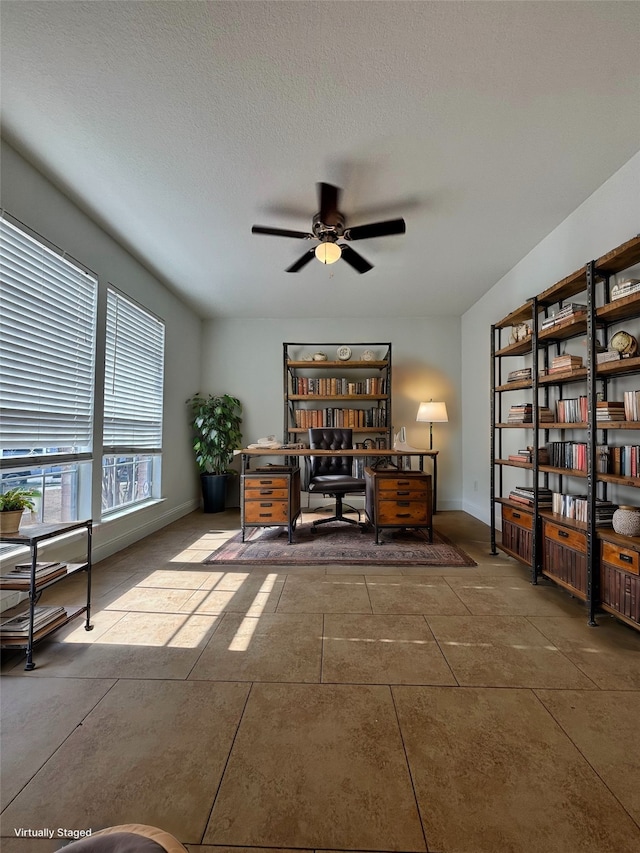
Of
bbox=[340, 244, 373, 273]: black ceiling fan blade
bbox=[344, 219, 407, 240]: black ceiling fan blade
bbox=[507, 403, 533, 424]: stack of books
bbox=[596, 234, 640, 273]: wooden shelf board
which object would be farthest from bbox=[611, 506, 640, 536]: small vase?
bbox=[340, 244, 373, 273]: black ceiling fan blade

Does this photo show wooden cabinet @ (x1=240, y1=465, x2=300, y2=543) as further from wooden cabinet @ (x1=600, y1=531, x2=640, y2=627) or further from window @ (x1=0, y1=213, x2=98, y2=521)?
wooden cabinet @ (x1=600, y1=531, x2=640, y2=627)

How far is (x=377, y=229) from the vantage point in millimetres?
2637

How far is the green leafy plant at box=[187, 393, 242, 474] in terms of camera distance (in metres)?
5.15

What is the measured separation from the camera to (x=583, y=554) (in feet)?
7.66

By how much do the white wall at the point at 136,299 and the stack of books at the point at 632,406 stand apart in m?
3.71

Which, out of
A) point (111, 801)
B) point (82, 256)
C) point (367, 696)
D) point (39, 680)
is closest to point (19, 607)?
point (39, 680)

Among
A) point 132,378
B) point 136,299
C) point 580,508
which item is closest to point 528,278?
point 580,508

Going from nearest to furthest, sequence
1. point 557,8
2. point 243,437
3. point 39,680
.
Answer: point 557,8, point 39,680, point 243,437

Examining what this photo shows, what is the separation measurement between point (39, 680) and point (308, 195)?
3147 mm

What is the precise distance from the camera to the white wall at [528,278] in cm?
242

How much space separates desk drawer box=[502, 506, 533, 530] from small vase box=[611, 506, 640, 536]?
71cm

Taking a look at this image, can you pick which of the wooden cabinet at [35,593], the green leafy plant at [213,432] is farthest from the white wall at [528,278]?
the wooden cabinet at [35,593]

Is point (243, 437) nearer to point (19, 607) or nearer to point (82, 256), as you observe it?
point (82, 256)

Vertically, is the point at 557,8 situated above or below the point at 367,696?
above
